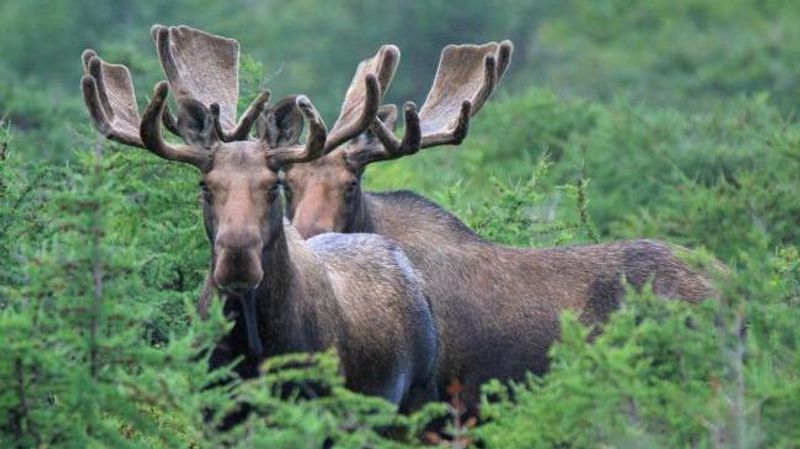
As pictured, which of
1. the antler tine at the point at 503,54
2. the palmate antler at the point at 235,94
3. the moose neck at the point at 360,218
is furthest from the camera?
the moose neck at the point at 360,218

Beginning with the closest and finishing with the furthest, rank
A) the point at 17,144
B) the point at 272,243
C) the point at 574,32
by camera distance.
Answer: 1. the point at 272,243
2. the point at 17,144
3. the point at 574,32

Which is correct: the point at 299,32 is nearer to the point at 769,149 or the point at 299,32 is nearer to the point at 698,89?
the point at 698,89

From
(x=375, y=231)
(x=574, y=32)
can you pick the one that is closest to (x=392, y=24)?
(x=574, y=32)

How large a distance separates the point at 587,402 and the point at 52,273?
6.91 feet

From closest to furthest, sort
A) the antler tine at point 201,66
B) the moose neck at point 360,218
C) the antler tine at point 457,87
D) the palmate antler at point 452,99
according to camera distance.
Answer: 1. the antler tine at point 201,66
2. the palmate antler at point 452,99
3. the antler tine at point 457,87
4. the moose neck at point 360,218

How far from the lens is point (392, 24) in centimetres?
4028

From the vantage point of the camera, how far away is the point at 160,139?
35.1ft

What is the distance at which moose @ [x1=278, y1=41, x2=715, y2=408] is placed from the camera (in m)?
12.5

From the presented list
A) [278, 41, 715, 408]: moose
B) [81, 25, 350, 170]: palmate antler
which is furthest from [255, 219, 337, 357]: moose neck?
[278, 41, 715, 408]: moose

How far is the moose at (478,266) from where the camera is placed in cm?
1246

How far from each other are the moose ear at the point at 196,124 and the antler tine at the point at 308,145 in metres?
0.31

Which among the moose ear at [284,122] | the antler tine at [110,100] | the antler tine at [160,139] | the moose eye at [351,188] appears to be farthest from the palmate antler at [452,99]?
the antler tine at [160,139]

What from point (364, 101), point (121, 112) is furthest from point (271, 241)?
point (121, 112)

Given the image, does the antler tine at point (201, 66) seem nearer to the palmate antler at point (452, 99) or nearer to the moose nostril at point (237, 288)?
the palmate antler at point (452, 99)
